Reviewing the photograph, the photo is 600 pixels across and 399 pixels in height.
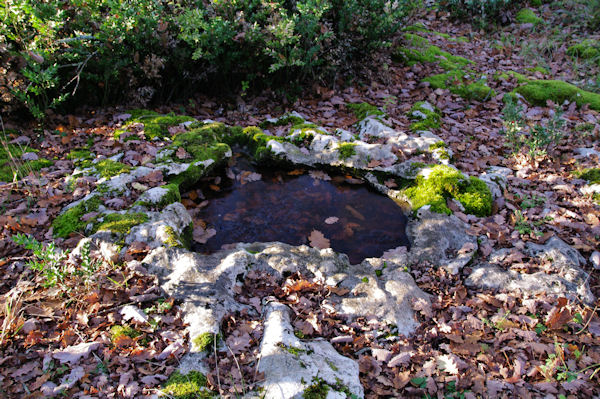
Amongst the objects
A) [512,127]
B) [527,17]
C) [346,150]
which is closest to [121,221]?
[346,150]

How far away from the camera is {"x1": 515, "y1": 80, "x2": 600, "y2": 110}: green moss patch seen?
23.3ft

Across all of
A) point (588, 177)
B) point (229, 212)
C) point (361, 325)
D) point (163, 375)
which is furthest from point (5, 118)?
point (588, 177)

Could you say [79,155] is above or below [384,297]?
above

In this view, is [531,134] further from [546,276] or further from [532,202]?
[546,276]

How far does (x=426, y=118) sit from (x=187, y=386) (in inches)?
228

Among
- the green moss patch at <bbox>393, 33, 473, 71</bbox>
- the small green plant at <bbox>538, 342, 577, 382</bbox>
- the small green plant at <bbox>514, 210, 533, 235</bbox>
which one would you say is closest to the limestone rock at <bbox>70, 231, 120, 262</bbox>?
the small green plant at <bbox>538, 342, 577, 382</bbox>

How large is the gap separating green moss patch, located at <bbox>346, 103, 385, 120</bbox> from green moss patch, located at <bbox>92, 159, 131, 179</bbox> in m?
4.06

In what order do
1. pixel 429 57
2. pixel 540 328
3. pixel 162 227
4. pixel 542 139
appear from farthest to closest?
pixel 429 57 → pixel 542 139 → pixel 162 227 → pixel 540 328

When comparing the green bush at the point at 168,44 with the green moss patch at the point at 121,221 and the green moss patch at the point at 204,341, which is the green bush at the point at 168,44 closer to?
the green moss patch at the point at 121,221

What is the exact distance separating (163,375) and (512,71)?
8.81 meters

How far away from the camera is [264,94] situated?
752 cm

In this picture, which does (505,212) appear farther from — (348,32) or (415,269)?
(348,32)

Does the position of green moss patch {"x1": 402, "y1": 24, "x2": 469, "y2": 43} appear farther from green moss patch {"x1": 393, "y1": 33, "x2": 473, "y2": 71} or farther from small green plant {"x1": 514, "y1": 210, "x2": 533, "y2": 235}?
small green plant {"x1": 514, "y1": 210, "x2": 533, "y2": 235}

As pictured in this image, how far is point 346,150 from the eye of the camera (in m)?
5.78
